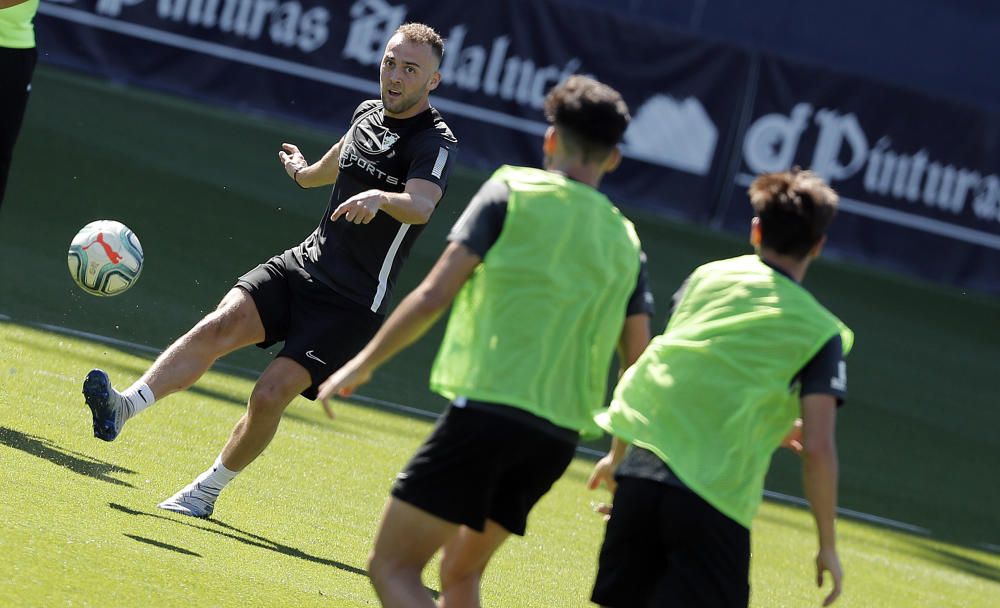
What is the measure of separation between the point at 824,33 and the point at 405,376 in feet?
40.2


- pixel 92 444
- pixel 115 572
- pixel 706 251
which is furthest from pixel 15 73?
pixel 706 251

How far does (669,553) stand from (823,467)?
48 cm

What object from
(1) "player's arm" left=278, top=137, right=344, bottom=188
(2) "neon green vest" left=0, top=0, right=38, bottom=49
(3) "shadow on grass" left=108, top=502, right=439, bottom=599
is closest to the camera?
(3) "shadow on grass" left=108, top=502, right=439, bottom=599

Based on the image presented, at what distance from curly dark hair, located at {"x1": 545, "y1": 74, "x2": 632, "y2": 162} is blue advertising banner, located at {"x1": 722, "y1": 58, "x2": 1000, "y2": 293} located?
1243 cm

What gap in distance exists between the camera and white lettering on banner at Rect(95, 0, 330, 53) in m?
15.2

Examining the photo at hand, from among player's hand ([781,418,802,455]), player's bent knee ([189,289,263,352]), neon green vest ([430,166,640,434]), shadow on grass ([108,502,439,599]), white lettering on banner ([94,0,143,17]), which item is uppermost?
white lettering on banner ([94,0,143,17])

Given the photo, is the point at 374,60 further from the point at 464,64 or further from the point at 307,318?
the point at 307,318

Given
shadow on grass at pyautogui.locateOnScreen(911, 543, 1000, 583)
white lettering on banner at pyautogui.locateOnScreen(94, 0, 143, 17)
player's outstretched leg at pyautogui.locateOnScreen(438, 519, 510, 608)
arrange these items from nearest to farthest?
1. player's outstretched leg at pyautogui.locateOnScreen(438, 519, 510, 608)
2. shadow on grass at pyautogui.locateOnScreen(911, 543, 1000, 583)
3. white lettering on banner at pyautogui.locateOnScreen(94, 0, 143, 17)

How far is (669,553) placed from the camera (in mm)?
4195

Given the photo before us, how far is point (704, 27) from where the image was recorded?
70.4ft

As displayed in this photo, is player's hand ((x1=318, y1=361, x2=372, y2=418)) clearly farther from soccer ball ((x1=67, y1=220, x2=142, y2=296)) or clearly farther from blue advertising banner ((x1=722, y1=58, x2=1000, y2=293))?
blue advertising banner ((x1=722, y1=58, x2=1000, y2=293))

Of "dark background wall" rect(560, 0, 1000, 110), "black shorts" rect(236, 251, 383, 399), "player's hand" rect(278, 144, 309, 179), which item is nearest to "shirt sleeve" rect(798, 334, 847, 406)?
"black shorts" rect(236, 251, 383, 399)

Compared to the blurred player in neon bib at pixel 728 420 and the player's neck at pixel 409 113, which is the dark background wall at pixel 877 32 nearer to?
the player's neck at pixel 409 113

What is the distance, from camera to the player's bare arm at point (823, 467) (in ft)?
13.4
